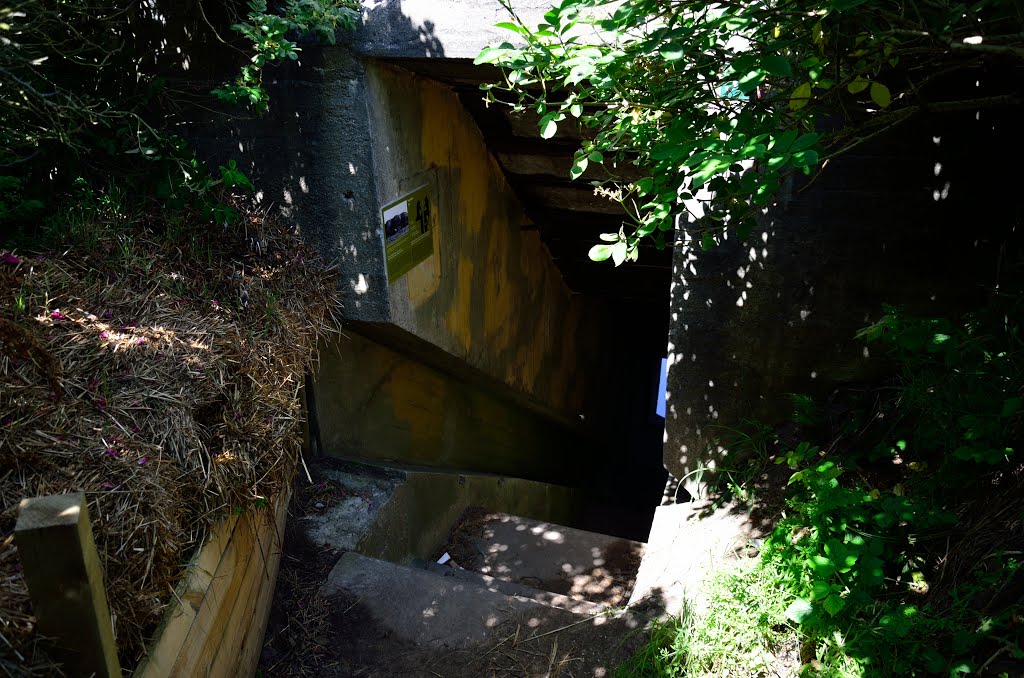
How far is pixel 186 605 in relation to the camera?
2750mm

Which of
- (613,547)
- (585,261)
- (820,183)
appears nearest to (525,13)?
(820,183)

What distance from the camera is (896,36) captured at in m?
2.68

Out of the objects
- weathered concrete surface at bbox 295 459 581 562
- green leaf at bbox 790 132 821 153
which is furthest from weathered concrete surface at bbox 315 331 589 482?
green leaf at bbox 790 132 821 153

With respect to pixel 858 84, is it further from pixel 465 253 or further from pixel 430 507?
pixel 430 507

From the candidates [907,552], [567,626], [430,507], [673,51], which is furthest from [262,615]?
[673,51]

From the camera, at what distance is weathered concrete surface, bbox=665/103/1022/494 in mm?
3754

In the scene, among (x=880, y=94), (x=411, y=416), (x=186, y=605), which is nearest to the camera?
(x=880, y=94)

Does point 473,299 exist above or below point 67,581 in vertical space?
below

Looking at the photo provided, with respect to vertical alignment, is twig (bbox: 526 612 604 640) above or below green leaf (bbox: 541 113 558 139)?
below

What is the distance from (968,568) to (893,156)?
2038mm

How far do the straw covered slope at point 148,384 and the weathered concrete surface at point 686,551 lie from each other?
6.45 feet

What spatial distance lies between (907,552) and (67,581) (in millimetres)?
3065

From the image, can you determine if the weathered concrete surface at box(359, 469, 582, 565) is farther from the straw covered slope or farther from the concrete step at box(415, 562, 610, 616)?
the straw covered slope

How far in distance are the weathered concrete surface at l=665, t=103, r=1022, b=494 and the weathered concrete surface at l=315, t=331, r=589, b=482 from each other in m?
2.12
